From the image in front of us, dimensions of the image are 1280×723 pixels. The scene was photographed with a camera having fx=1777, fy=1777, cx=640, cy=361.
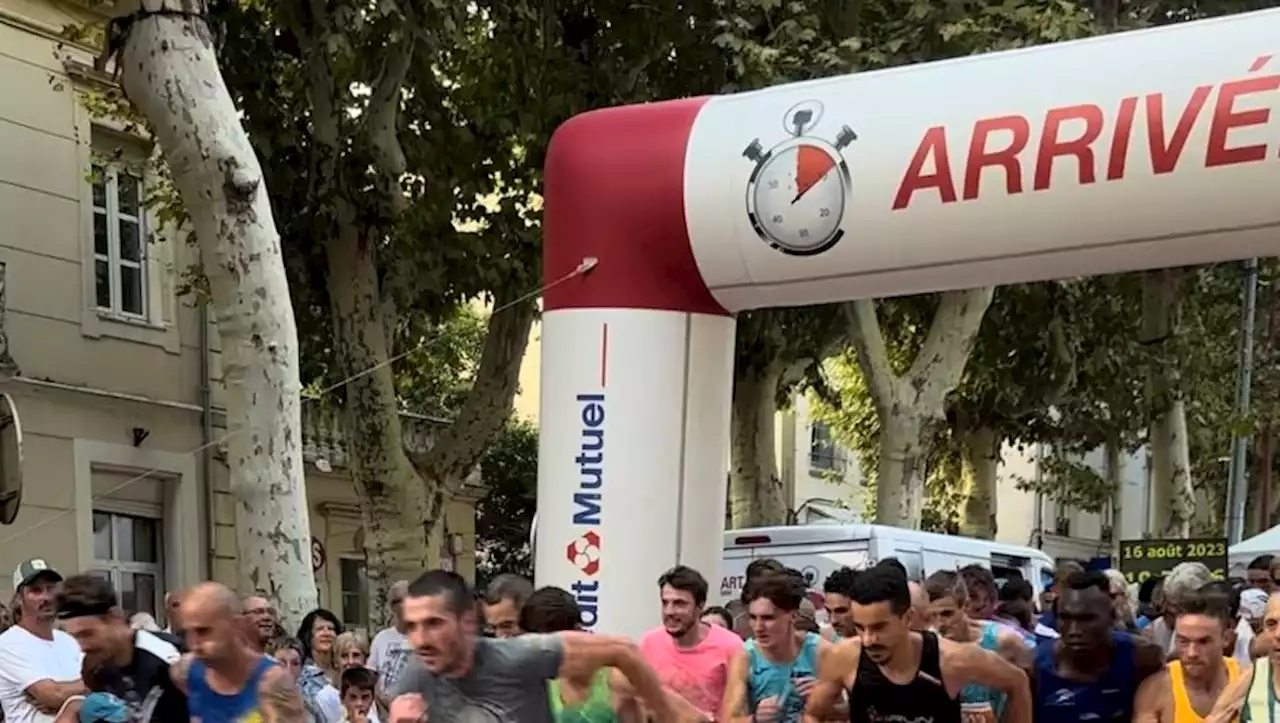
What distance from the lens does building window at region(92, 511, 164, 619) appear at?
1672 centimetres

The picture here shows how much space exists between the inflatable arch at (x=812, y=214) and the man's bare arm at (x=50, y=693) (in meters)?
2.80

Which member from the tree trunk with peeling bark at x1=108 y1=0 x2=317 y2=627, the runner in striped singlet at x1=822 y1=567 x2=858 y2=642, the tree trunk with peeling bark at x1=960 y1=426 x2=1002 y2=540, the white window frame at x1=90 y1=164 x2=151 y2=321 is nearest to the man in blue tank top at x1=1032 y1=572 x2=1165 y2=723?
the runner in striped singlet at x1=822 y1=567 x2=858 y2=642

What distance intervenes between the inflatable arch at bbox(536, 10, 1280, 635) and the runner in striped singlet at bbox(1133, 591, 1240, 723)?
235 centimetres

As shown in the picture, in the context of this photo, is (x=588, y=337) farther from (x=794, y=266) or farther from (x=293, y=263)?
(x=293, y=263)

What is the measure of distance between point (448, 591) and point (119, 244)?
13119 mm

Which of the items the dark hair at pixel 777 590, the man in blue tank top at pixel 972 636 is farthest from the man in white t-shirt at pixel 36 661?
the man in blue tank top at pixel 972 636

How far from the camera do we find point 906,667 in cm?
580

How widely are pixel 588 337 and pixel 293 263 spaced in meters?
5.50

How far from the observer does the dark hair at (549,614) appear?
21.9 feet

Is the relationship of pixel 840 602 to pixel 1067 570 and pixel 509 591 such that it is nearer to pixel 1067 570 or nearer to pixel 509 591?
pixel 1067 570

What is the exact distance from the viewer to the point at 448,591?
4941 mm

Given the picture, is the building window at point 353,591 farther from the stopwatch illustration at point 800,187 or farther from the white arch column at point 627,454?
the stopwatch illustration at point 800,187

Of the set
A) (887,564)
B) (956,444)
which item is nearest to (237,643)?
(887,564)

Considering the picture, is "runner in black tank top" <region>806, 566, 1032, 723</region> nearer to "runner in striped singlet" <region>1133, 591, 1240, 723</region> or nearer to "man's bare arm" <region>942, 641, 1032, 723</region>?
"man's bare arm" <region>942, 641, 1032, 723</region>
